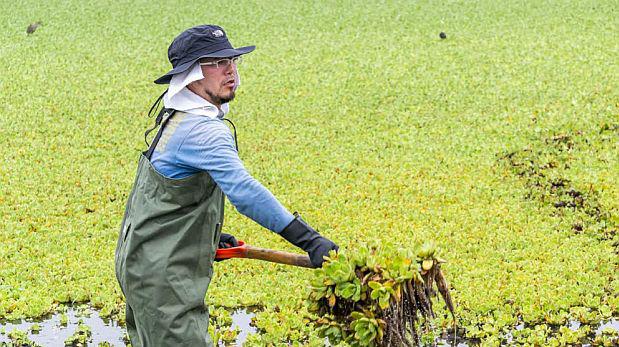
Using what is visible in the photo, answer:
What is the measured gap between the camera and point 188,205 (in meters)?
4.87

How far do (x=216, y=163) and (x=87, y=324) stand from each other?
3.89m

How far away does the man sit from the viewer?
471 centimetres

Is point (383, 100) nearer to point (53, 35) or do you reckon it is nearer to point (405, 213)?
point (405, 213)

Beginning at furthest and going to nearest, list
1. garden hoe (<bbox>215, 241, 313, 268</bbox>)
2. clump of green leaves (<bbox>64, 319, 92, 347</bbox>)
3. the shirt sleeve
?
clump of green leaves (<bbox>64, 319, 92, 347</bbox>) → garden hoe (<bbox>215, 241, 313, 268</bbox>) → the shirt sleeve

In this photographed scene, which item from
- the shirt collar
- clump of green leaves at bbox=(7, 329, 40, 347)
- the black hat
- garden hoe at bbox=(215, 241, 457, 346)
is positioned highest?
the black hat

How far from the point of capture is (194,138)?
4.78 metres

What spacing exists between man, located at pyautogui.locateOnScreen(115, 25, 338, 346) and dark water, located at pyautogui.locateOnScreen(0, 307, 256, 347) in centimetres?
280

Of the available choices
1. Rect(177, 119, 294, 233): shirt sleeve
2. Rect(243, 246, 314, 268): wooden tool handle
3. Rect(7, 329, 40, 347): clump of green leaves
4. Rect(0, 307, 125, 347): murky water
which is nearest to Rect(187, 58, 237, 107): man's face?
Rect(177, 119, 294, 233): shirt sleeve

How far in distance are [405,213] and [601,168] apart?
2.90m

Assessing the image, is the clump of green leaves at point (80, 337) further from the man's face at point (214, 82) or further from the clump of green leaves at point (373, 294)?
the man's face at point (214, 82)

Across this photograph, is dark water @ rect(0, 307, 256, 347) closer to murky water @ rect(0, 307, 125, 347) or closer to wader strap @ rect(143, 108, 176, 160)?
murky water @ rect(0, 307, 125, 347)

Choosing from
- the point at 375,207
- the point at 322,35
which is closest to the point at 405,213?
the point at 375,207

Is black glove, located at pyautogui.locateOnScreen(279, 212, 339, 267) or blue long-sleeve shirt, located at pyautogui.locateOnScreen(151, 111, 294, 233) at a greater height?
blue long-sleeve shirt, located at pyautogui.locateOnScreen(151, 111, 294, 233)

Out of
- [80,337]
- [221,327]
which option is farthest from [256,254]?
[80,337]
